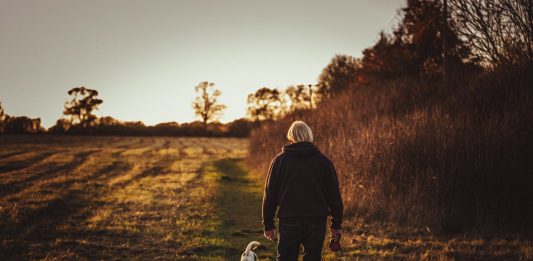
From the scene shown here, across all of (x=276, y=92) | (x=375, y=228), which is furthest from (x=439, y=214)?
(x=276, y=92)

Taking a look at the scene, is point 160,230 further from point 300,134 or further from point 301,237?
point 300,134

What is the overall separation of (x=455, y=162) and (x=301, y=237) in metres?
6.81

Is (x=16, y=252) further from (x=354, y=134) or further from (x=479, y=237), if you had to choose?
(x=354, y=134)

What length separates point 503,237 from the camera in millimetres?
7754

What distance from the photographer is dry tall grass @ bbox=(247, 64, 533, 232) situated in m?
8.55

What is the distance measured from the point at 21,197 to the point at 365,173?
11848mm

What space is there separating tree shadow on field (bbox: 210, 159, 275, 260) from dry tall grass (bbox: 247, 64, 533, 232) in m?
2.99

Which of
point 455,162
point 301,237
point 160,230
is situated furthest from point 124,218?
point 455,162

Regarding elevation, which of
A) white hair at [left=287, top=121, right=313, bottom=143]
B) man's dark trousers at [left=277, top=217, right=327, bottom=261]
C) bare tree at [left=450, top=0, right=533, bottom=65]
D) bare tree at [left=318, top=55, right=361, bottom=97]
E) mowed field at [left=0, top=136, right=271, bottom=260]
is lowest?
mowed field at [left=0, top=136, right=271, bottom=260]

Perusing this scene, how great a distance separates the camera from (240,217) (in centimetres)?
1161

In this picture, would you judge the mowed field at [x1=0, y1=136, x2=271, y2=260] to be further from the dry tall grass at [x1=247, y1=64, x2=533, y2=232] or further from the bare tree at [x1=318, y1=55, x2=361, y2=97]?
the bare tree at [x1=318, y1=55, x2=361, y2=97]

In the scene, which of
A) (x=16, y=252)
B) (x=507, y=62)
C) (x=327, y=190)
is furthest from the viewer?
(x=507, y=62)

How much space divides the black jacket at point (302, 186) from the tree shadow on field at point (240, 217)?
11.0ft

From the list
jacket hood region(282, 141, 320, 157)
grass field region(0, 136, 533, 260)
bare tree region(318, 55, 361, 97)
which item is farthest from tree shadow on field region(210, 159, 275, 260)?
bare tree region(318, 55, 361, 97)
